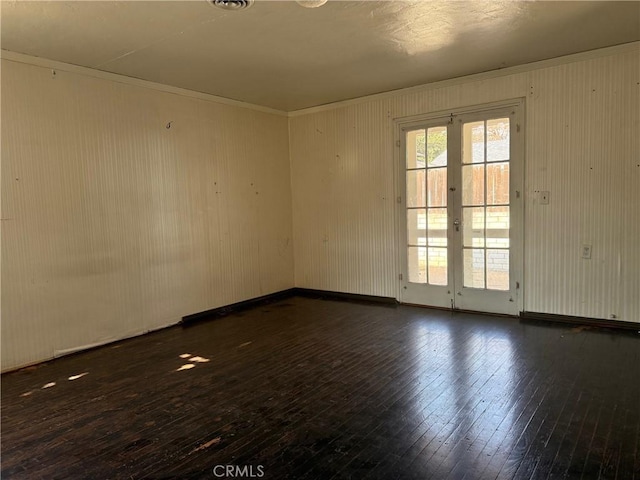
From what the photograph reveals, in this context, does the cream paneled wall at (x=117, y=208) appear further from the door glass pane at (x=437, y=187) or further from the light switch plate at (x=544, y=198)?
the light switch plate at (x=544, y=198)

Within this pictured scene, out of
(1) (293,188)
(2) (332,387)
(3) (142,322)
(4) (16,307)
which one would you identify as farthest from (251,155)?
(2) (332,387)

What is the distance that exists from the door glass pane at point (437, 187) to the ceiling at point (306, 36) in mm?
1131

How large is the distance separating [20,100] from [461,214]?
15.4 feet

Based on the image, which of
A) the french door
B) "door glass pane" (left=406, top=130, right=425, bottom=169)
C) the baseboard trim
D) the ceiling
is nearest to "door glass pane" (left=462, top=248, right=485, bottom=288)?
the french door

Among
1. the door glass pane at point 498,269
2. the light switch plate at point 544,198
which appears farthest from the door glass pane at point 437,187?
the light switch plate at point 544,198

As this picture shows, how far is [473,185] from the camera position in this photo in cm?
505

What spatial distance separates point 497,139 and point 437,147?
72 centimetres

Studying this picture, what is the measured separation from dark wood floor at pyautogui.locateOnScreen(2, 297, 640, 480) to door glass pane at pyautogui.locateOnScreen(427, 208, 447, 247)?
4.05 feet

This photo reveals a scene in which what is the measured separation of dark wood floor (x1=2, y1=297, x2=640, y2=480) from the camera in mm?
2242

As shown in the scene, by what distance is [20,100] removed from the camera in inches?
149

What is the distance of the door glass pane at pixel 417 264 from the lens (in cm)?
553

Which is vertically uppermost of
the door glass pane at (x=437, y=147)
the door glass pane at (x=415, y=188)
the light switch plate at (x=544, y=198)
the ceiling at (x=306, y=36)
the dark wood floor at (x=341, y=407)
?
the ceiling at (x=306, y=36)

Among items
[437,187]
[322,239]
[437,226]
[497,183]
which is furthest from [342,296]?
[497,183]

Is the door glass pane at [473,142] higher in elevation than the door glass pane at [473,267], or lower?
higher
